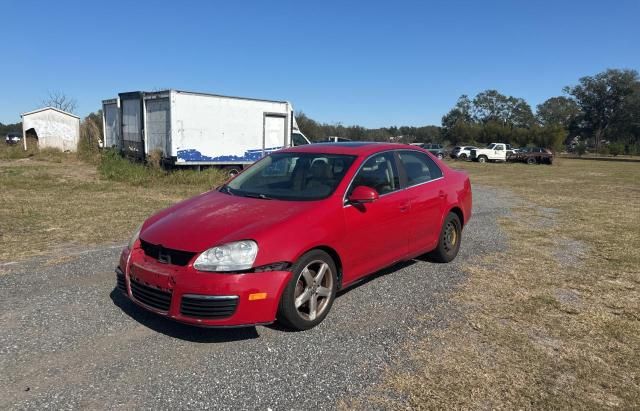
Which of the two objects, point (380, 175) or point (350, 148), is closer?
point (380, 175)

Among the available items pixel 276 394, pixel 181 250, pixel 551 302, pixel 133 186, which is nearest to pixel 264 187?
pixel 181 250

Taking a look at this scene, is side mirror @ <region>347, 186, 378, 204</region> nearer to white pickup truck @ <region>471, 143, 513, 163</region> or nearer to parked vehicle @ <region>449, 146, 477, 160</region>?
white pickup truck @ <region>471, 143, 513, 163</region>

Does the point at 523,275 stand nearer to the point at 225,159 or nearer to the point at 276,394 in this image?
the point at 276,394

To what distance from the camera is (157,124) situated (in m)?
14.9

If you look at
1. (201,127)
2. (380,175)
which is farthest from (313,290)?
(201,127)

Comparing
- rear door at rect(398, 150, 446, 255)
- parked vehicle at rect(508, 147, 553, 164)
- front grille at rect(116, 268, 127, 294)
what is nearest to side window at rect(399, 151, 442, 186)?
rear door at rect(398, 150, 446, 255)

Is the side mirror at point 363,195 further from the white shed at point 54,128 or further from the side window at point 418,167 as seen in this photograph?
the white shed at point 54,128

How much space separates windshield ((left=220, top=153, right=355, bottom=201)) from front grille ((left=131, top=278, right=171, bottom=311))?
52.1 inches

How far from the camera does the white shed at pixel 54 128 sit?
27875 mm

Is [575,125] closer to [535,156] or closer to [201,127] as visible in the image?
[535,156]

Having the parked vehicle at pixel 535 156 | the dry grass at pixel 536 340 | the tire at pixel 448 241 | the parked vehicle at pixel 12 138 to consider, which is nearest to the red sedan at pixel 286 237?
the tire at pixel 448 241

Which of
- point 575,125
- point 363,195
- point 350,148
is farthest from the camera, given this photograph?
point 575,125

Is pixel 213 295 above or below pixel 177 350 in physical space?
above

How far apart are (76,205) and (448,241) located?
8.10m
